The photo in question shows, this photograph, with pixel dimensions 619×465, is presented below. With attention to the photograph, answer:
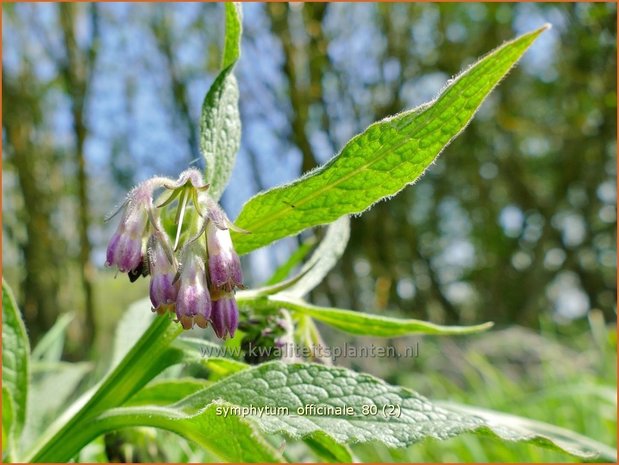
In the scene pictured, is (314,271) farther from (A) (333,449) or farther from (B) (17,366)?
(B) (17,366)

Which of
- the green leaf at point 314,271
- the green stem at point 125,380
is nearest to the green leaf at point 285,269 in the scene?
the green leaf at point 314,271

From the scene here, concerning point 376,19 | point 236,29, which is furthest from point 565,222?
point 236,29

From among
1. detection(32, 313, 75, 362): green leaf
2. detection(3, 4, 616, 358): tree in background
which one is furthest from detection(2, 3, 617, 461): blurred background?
detection(32, 313, 75, 362): green leaf

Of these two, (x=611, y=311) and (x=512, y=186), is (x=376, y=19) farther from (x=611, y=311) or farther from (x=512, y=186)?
(x=611, y=311)

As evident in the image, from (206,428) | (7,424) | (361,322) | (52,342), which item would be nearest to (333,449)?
(361,322)

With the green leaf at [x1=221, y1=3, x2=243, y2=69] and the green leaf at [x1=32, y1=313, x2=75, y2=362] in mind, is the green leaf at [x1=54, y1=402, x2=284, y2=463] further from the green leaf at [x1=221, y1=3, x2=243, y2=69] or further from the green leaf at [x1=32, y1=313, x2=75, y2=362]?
the green leaf at [x1=32, y1=313, x2=75, y2=362]
